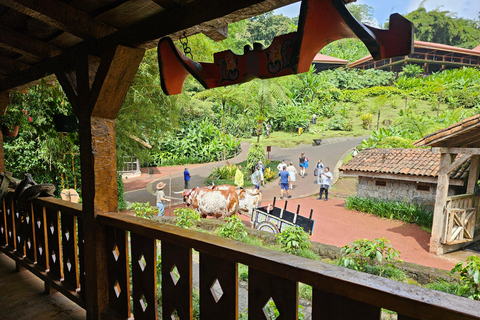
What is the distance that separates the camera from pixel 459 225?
725 centimetres

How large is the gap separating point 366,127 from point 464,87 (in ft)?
23.4

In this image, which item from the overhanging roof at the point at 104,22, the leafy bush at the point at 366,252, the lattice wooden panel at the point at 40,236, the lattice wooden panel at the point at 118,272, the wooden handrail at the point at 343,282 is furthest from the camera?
the leafy bush at the point at 366,252

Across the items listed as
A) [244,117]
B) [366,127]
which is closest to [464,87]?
[366,127]

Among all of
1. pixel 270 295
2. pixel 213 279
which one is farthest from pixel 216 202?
pixel 270 295

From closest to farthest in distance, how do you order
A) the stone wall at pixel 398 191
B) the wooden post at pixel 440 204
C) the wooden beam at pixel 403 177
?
the wooden post at pixel 440 204 → the wooden beam at pixel 403 177 → the stone wall at pixel 398 191

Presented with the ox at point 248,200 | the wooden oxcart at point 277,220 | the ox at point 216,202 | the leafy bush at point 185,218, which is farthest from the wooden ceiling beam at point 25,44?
the ox at point 248,200

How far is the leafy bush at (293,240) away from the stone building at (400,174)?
196 inches

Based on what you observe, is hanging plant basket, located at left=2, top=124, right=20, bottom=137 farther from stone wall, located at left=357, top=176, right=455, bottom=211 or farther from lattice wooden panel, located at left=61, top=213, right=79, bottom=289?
stone wall, located at left=357, top=176, right=455, bottom=211

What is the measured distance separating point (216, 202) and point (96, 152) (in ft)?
21.5

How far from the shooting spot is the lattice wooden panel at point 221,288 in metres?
1.26

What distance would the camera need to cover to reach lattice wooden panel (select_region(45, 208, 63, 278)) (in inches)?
93.5

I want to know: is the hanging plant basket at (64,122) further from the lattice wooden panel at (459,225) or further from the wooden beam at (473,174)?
the wooden beam at (473,174)

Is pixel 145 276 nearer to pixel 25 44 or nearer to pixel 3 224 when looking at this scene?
pixel 25 44

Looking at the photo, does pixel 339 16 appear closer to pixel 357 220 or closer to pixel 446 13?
pixel 357 220
